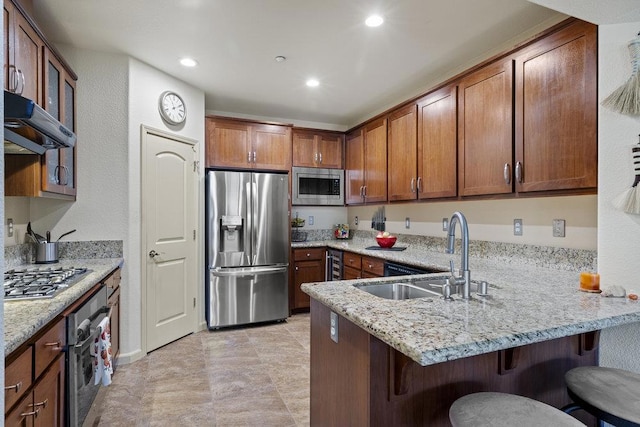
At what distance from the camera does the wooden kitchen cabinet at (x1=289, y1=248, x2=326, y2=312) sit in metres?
4.23

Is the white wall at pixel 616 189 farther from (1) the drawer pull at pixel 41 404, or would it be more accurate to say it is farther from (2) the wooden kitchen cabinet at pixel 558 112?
(1) the drawer pull at pixel 41 404

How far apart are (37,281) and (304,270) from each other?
277 cm

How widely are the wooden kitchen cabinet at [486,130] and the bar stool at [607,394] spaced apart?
1.27 m

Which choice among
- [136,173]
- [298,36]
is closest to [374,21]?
[298,36]

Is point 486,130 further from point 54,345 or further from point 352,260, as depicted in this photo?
point 54,345

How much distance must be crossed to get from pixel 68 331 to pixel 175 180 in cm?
204

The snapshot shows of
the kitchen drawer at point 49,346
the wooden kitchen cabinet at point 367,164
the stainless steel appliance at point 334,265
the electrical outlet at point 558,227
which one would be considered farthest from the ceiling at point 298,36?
the kitchen drawer at point 49,346

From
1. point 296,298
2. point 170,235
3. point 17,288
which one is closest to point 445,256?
point 296,298

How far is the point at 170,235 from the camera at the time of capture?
3.36 meters

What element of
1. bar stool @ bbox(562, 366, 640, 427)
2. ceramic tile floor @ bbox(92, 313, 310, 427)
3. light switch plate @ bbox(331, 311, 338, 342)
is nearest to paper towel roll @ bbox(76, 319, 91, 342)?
ceramic tile floor @ bbox(92, 313, 310, 427)

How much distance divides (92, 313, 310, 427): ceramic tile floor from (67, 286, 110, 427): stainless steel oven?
474 millimetres

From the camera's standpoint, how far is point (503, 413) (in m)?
1.06

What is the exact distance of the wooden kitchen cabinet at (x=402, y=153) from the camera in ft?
10.6

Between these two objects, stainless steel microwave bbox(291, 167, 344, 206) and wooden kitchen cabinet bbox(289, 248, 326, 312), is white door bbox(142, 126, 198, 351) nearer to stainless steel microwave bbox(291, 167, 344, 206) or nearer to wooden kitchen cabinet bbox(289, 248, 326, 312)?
wooden kitchen cabinet bbox(289, 248, 326, 312)
